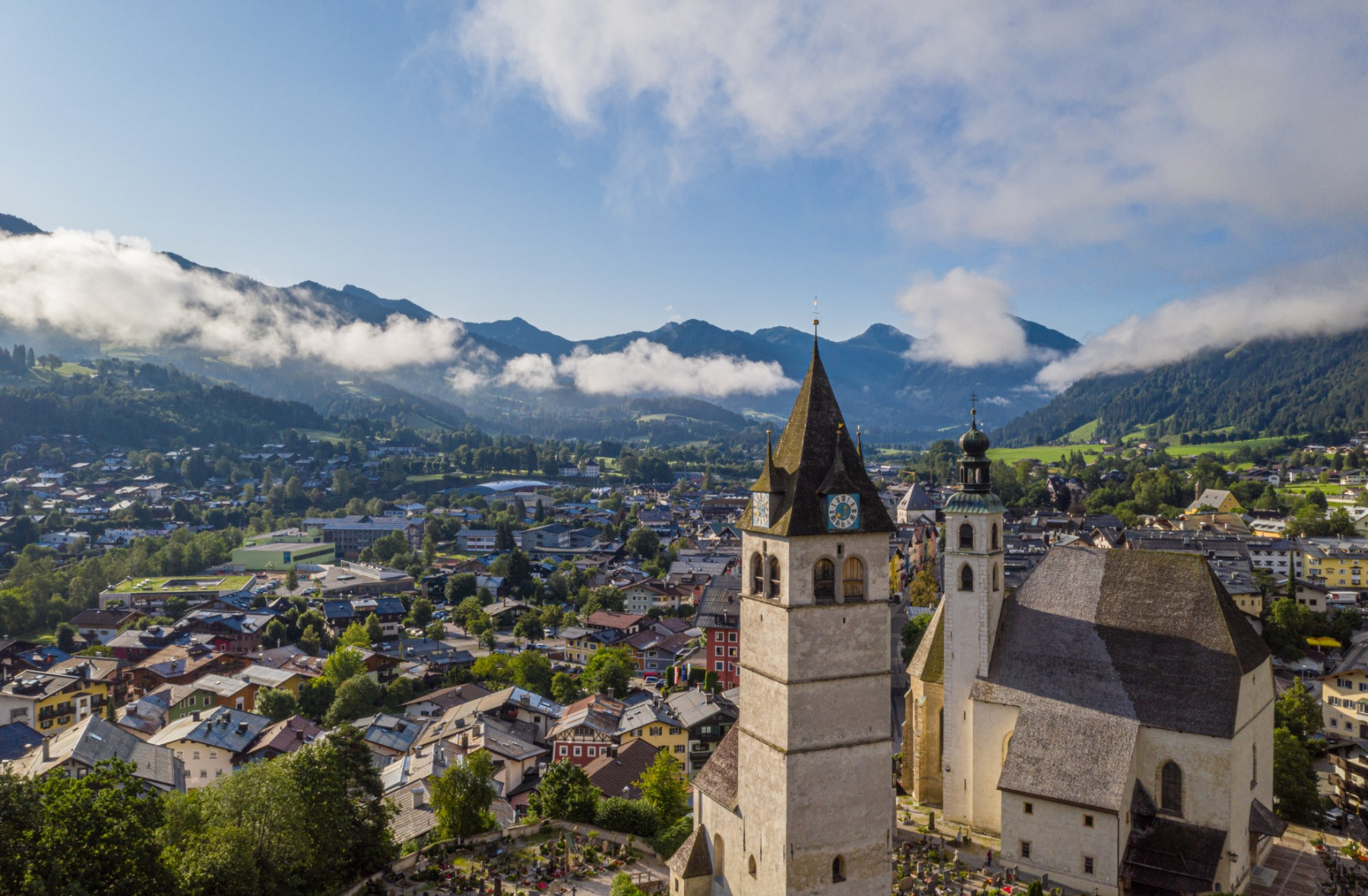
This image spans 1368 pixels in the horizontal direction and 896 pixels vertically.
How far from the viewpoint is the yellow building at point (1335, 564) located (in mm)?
93500

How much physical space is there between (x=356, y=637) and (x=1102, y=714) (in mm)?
76929

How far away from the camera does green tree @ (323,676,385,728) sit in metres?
70.7

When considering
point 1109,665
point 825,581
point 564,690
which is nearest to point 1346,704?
point 1109,665

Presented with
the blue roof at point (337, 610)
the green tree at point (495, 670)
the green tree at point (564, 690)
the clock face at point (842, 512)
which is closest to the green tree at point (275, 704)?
the green tree at point (495, 670)

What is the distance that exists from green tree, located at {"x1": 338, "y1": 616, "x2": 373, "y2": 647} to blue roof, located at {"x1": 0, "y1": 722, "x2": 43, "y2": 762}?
29.0 meters

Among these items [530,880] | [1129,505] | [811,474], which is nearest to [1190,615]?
[811,474]

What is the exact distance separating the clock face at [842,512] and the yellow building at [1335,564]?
88.1 meters

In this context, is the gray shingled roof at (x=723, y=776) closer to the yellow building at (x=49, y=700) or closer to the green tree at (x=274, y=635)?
the yellow building at (x=49, y=700)

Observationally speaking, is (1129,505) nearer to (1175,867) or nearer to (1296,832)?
(1296,832)

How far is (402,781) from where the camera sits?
173 feet

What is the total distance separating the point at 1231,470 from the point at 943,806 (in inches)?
6784

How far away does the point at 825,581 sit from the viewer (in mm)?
26359

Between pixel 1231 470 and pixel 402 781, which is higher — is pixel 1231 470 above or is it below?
above

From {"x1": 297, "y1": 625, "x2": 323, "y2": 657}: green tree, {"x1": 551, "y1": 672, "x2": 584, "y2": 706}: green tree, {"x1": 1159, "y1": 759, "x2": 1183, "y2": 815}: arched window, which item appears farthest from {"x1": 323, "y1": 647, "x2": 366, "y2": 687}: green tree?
Answer: {"x1": 1159, "y1": 759, "x2": 1183, "y2": 815}: arched window
